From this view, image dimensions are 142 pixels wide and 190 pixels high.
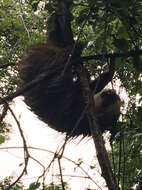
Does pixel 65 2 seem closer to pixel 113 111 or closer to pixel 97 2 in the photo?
pixel 97 2

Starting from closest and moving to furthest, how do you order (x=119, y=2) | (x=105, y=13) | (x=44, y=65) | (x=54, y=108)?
(x=119, y=2), (x=105, y=13), (x=44, y=65), (x=54, y=108)

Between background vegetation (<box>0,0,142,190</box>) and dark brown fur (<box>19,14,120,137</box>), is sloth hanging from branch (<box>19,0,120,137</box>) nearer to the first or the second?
dark brown fur (<box>19,14,120,137</box>)

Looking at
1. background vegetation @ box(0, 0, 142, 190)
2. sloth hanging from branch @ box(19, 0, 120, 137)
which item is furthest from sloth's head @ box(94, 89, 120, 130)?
background vegetation @ box(0, 0, 142, 190)

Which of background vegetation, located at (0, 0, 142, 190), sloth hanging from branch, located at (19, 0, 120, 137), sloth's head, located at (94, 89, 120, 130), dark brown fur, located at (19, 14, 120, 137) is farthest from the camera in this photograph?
sloth's head, located at (94, 89, 120, 130)

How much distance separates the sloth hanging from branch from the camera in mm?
2582

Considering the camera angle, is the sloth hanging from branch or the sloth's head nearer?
the sloth hanging from branch

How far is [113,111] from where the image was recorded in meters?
3.75

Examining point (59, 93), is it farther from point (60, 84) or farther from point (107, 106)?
point (107, 106)

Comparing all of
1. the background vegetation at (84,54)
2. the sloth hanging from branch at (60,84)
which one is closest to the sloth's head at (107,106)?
the sloth hanging from branch at (60,84)

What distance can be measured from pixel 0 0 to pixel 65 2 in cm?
232

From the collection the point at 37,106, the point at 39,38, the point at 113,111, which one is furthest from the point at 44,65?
the point at 39,38

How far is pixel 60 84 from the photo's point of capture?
2945mm

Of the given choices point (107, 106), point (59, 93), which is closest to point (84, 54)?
point (107, 106)

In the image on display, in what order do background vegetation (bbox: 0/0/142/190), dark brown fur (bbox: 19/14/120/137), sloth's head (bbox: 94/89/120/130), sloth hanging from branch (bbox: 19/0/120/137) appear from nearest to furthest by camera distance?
1. background vegetation (bbox: 0/0/142/190)
2. sloth hanging from branch (bbox: 19/0/120/137)
3. dark brown fur (bbox: 19/14/120/137)
4. sloth's head (bbox: 94/89/120/130)
